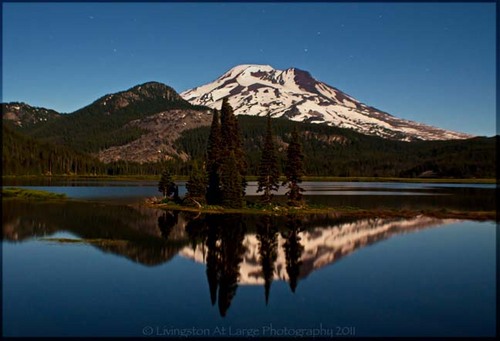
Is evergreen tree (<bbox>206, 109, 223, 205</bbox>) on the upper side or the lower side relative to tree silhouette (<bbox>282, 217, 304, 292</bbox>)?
upper

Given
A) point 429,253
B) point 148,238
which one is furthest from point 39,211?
point 429,253

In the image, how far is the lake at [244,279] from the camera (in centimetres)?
2748

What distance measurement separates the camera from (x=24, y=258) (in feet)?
141

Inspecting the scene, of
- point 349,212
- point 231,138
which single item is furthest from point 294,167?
point 231,138

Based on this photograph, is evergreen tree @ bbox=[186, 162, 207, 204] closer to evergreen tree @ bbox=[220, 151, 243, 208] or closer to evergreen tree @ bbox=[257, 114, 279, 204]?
evergreen tree @ bbox=[220, 151, 243, 208]

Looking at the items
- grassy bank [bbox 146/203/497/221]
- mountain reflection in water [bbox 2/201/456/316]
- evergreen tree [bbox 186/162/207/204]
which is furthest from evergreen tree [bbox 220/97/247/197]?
mountain reflection in water [bbox 2/201/456/316]

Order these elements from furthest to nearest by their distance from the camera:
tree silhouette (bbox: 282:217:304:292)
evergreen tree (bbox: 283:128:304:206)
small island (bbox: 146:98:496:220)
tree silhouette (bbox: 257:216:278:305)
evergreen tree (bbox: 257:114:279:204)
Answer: evergreen tree (bbox: 257:114:279:204)
evergreen tree (bbox: 283:128:304:206)
small island (bbox: 146:98:496:220)
tree silhouette (bbox: 282:217:304:292)
tree silhouette (bbox: 257:216:278:305)

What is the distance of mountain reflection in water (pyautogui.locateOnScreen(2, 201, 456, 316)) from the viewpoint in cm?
4072

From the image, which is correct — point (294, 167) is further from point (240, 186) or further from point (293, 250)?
point (293, 250)

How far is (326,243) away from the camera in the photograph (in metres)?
55.2

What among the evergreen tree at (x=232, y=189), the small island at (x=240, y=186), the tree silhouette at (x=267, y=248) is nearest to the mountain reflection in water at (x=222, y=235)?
the tree silhouette at (x=267, y=248)

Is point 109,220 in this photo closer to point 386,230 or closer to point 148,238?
point 148,238

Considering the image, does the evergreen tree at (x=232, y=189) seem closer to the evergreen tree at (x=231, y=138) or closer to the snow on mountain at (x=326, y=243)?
the evergreen tree at (x=231, y=138)

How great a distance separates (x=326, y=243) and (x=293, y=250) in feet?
22.2
